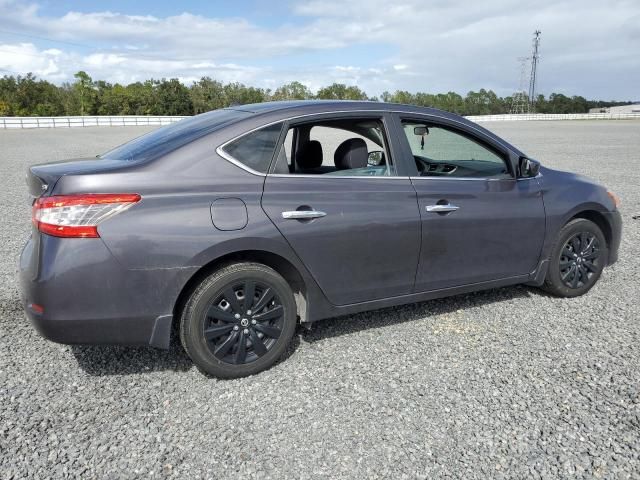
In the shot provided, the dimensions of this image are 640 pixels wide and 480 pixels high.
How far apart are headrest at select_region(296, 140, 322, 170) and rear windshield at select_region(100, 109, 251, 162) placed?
1.82 feet

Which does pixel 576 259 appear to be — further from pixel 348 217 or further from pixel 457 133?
pixel 348 217

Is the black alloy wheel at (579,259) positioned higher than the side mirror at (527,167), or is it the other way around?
the side mirror at (527,167)

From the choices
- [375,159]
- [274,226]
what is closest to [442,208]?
[375,159]

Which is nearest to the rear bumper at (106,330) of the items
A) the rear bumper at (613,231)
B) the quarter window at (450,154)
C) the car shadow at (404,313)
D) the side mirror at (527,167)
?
the car shadow at (404,313)

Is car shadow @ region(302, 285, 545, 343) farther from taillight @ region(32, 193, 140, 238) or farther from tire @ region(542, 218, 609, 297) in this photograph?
taillight @ region(32, 193, 140, 238)

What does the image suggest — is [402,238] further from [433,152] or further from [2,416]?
[2,416]

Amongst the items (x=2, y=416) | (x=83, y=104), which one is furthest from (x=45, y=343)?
(x=83, y=104)

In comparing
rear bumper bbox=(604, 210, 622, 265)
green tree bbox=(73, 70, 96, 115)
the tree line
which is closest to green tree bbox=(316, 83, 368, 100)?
the tree line

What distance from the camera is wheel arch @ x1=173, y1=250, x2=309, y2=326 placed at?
3.16 meters

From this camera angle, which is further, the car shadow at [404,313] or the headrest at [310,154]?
the car shadow at [404,313]

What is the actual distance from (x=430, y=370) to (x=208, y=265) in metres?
1.58

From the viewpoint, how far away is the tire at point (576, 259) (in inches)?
178

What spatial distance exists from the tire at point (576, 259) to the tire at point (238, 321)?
245 centimetres

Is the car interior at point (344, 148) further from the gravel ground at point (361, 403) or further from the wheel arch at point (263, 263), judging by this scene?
the gravel ground at point (361, 403)
